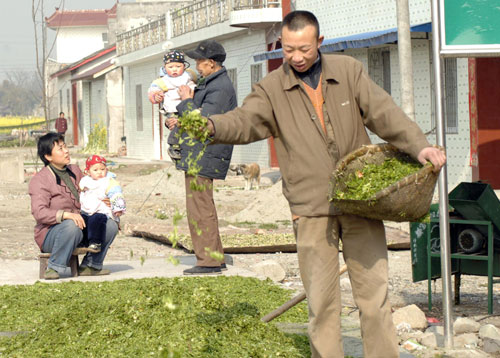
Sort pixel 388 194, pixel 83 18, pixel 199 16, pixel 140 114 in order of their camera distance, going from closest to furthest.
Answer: pixel 388 194, pixel 199 16, pixel 140 114, pixel 83 18

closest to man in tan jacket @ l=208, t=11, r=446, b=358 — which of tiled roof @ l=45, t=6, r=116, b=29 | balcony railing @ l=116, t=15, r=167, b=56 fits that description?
balcony railing @ l=116, t=15, r=167, b=56

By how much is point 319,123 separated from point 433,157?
642 mm

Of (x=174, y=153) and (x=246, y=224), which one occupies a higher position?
(x=174, y=153)

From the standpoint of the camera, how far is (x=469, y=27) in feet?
22.1

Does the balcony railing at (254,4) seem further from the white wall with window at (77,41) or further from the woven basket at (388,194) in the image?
the white wall with window at (77,41)

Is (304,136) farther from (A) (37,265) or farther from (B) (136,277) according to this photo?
(A) (37,265)

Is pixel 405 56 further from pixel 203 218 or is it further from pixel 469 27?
pixel 469 27

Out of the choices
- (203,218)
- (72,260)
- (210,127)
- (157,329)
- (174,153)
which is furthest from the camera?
(72,260)

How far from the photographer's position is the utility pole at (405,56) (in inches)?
566

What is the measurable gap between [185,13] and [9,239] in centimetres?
2410

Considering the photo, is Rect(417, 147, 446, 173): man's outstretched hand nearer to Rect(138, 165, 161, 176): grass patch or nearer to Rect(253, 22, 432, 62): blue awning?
Rect(253, 22, 432, 62): blue awning

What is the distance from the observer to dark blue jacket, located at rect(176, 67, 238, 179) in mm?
8828

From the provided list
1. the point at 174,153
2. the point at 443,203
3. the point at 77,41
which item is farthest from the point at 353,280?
the point at 77,41

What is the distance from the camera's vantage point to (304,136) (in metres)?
5.16
